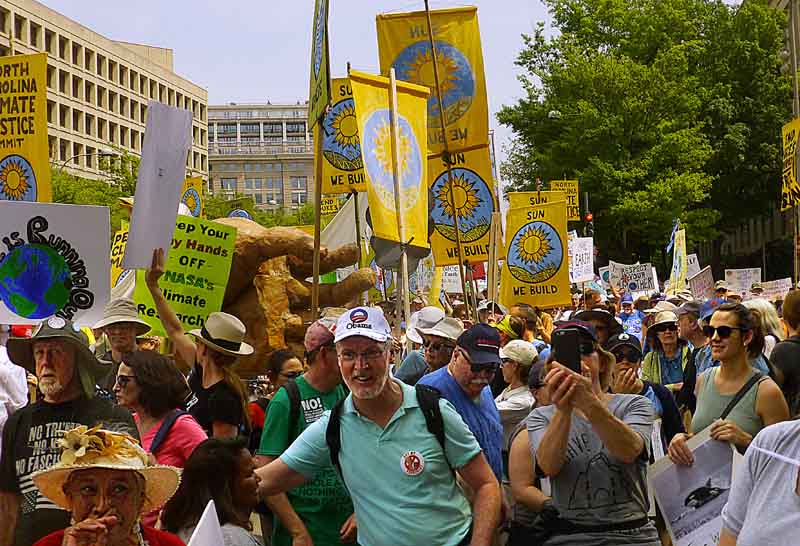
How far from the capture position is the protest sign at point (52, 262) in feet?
22.6

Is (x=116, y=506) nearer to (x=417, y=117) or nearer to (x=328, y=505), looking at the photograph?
(x=328, y=505)

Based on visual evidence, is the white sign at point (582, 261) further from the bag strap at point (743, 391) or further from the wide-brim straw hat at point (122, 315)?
the bag strap at point (743, 391)

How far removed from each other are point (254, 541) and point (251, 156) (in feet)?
535

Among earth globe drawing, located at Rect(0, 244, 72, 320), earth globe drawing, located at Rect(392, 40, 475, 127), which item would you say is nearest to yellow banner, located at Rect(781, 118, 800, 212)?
earth globe drawing, located at Rect(392, 40, 475, 127)

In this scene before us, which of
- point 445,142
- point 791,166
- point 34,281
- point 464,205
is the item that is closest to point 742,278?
point 791,166

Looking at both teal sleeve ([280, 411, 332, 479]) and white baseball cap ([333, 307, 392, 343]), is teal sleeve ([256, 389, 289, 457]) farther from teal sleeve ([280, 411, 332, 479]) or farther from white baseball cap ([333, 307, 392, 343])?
white baseball cap ([333, 307, 392, 343])

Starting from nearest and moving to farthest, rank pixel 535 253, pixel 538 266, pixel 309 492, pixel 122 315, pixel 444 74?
pixel 309 492
pixel 122 315
pixel 444 74
pixel 538 266
pixel 535 253

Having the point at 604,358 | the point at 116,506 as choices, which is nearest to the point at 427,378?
the point at 604,358

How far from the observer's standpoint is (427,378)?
19.9 ft

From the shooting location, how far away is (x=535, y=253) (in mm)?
15211

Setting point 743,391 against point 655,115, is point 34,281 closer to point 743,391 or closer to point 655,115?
point 743,391

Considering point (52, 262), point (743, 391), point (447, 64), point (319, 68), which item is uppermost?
point (447, 64)

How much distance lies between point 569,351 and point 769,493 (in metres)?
1.02

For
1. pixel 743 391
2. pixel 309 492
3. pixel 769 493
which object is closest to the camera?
pixel 769 493
